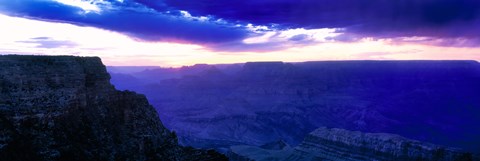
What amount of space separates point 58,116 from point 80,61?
4.98m

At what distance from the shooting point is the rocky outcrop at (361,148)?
92.9 metres

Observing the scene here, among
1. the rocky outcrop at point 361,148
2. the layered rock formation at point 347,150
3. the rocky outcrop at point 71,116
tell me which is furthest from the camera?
the layered rock formation at point 347,150

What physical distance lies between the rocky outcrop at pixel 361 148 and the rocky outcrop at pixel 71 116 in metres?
67.2

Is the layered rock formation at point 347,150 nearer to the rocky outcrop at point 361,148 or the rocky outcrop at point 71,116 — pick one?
the rocky outcrop at point 361,148

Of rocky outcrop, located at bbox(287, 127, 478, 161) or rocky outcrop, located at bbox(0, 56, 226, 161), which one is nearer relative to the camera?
rocky outcrop, located at bbox(0, 56, 226, 161)

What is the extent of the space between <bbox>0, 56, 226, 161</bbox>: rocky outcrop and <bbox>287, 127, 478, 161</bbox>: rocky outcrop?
67.2 meters

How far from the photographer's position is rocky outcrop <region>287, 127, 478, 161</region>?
92875mm

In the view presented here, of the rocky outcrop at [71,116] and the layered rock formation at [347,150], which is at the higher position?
the rocky outcrop at [71,116]

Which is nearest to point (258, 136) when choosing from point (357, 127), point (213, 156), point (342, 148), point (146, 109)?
point (357, 127)

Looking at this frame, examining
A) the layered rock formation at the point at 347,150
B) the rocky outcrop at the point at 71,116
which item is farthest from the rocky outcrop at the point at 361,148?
the rocky outcrop at the point at 71,116

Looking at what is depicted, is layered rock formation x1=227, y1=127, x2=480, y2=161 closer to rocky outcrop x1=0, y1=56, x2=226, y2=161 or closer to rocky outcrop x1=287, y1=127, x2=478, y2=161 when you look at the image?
rocky outcrop x1=287, y1=127, x2=478, y2=161

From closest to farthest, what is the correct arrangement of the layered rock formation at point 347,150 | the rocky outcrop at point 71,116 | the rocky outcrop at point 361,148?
1. the rocky outcrop at point 71,116
2. the rocky outcrop at point 361,148
3. the layered rock formation at point 347,150

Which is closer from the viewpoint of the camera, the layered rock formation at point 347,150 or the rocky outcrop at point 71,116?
the rocky outcrop at point 71,116

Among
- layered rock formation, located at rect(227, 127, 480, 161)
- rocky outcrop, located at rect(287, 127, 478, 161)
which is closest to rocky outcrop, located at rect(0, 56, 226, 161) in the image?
layered rock formation, located at rect(227, 127, 480, 161)
